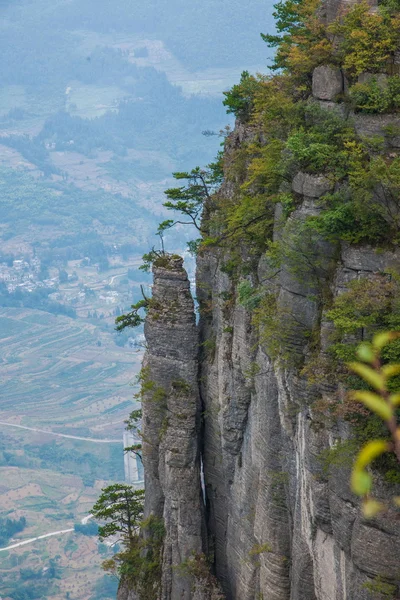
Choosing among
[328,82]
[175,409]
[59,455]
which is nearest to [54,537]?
[59,455]

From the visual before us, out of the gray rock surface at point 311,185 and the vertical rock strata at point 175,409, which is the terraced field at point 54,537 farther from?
the gray rock surface at point 311,185

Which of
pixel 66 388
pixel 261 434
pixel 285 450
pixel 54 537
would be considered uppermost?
pixel 66 388

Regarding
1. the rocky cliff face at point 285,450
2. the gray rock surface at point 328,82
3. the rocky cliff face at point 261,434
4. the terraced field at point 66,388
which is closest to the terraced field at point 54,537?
the terraced field at point 66,388

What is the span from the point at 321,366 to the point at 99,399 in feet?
503

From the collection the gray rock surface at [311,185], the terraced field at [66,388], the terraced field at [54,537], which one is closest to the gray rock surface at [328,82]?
the gray rock surface at [311,185]

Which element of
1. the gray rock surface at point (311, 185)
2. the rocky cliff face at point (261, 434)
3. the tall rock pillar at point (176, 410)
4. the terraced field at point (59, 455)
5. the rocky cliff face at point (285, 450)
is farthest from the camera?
the terraced field at point (59, 455)

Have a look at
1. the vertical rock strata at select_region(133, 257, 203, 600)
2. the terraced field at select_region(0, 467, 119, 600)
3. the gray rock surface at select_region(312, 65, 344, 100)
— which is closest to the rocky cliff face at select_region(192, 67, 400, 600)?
the gray rock surface at select_region(312, 65, 344, 100)

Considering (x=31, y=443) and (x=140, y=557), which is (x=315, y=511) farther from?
(x=31, y=443)

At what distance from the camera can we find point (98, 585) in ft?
348

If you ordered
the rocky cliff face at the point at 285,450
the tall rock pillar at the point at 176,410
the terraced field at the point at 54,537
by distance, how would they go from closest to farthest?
the rocky cliff face at the point at 285,450 → the tall rock pillar at the point at 176,410 → the terraced field at the point at 54,537

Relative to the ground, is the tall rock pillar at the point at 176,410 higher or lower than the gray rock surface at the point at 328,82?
lower

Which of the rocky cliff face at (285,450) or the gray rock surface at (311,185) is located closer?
the rocky cliff face at (285,450)

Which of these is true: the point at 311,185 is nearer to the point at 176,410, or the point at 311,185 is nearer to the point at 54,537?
the point at 176,410

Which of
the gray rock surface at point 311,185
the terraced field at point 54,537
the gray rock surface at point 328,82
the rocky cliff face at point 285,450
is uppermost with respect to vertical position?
the gray rock surface at point 328,82
